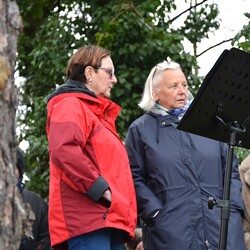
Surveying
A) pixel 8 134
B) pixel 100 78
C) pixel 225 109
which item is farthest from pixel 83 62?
pixel 8 134

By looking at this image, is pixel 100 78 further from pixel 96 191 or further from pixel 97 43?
pixel 97 43

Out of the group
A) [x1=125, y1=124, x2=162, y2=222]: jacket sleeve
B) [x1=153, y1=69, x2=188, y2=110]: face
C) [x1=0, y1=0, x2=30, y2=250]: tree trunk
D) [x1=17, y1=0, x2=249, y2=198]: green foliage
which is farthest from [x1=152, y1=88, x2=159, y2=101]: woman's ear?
[x1=17, y1=0, x2=249, y2=198]: green foliage

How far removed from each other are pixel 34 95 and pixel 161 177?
6.27m

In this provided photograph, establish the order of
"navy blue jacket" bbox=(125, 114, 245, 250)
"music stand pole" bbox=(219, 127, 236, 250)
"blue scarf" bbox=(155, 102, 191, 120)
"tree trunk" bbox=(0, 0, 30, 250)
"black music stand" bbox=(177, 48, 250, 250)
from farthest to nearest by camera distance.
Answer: "blue scarf" bbox=(155, 102, 191, 120), "navy blue jacket" bbox=(125, 114, 245, 250), "music stand pole" bbox=(219, 127, 236, 250), "black music stand" bbox=(177, 48, 250, 250), "tree trunk" bbox=(0, 0, 30, 250)

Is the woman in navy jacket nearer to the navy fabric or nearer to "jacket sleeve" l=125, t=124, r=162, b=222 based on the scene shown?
"jacket sleeve" l=125, t=124, r=162, b=222

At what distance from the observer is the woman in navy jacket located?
16.9 feet

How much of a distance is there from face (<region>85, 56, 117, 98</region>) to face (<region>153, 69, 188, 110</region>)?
15.5 inches

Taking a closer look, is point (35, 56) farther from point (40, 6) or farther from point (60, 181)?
point (60, 181)

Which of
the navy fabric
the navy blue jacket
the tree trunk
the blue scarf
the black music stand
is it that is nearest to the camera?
the tree trunk

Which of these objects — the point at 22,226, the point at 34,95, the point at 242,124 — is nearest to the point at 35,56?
the point at 34,95

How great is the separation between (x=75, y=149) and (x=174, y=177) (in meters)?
0.74

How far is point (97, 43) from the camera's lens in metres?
9.88

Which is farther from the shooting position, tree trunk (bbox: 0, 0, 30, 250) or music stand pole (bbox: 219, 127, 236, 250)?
music stand pole (bbox: 219, 127, 236, 250)

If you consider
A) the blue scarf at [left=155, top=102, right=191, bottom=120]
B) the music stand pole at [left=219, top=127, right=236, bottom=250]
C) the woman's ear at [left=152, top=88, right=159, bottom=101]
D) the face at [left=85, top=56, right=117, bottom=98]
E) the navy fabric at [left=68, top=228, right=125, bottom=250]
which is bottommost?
the navy fabric at [left=68, top=228, right=125, bottom=250]
